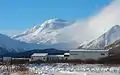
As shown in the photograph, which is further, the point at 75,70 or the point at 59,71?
the point at 75,70

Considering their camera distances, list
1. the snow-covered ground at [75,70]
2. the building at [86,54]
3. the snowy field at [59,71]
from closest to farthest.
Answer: the snowy field at [59,71], the snow-covered ground at [75,70], the building at [86,54]

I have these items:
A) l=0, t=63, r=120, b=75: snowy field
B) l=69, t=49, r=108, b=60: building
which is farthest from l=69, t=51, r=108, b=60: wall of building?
l=0, t=63, r=120, b=75: snowy field

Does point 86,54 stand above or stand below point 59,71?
above

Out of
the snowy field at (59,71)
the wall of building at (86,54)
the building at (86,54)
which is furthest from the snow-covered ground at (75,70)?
the wall of building at (86,54)

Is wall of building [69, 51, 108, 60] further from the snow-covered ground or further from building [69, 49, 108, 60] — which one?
the snow-covered ground

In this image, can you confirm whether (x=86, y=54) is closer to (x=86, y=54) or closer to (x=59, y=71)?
(x=86, y=54)

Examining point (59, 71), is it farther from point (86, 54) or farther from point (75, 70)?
point (86, 54)

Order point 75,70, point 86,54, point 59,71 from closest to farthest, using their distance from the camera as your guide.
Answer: point 59,71 < point 75,70 < point 86,54

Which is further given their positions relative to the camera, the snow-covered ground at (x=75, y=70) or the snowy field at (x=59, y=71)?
the snow-covered ground at (x=75, y=70)

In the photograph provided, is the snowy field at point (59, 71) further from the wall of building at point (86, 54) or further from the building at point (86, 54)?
the wall of building at point (86, 54)

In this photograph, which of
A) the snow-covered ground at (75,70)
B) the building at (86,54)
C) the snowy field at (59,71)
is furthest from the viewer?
the building at (86,54)

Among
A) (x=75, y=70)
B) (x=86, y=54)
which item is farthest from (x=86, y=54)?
(x=75, y=70)

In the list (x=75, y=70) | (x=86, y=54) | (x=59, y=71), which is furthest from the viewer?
(x=86, y=54)

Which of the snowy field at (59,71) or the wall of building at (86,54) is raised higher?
the wall of building at (86,54)
